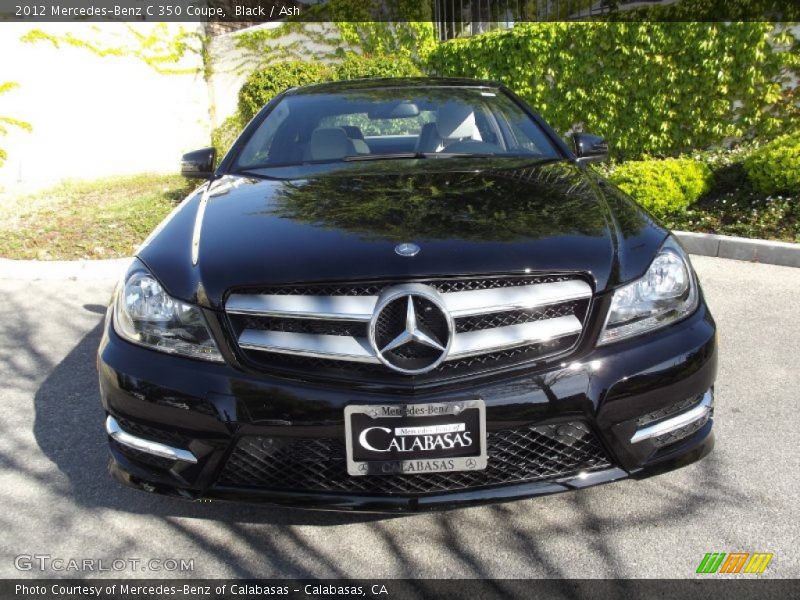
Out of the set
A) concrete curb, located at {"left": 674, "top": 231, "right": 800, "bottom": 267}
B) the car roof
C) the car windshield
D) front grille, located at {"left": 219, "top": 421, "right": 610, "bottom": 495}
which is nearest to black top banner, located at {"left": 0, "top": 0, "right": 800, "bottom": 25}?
concrete curb, located at {"left": 674, "top": 231, "right": 800, "bottom": 267}

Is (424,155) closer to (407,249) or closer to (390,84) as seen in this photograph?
(390,84)

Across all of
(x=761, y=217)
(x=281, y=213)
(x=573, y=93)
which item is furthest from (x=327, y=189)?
(x=573, y=93)

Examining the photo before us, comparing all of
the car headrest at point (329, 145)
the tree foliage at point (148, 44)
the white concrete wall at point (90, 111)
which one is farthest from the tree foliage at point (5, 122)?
the car headrest at point (329, 145)

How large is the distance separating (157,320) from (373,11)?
10.0 m

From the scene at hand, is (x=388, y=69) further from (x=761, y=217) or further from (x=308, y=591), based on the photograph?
(x=308, y=591)

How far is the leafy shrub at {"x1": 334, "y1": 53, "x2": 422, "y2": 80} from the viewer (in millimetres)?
10211

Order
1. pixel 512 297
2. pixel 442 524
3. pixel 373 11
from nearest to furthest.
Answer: pixel 512 297, pixel 442 524, pixel 373 11

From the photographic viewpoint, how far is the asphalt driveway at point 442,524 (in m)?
2.13

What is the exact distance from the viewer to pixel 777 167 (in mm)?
5750

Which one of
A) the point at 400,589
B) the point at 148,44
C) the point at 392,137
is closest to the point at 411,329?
the point at 400,589

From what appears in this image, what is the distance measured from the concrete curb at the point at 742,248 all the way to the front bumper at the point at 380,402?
3491mm

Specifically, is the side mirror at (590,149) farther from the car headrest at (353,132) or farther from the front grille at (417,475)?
the front grille at (417,475)

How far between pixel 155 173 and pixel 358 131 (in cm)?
728

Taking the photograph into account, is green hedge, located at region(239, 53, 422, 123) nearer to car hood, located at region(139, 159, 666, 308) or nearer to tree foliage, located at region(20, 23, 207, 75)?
tree foliage, located at region(20, 23, 207, 75)
